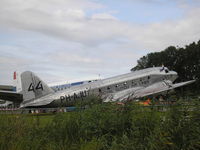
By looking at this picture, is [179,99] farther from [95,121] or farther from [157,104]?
[95,121]

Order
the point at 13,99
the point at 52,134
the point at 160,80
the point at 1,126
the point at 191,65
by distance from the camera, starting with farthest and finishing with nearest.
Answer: the point at 191,65 < the point at 160,80 < the point at 13,99 < the point at 52,134 < the point at 1,126

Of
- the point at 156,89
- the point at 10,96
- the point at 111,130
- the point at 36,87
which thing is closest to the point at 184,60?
the point at 156,89

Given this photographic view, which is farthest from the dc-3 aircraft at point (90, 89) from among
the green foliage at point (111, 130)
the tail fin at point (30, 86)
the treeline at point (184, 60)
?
the treeline at point (184, 60)

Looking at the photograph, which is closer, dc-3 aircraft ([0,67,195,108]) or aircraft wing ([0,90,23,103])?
aircraft wing ([0,90,23,103])

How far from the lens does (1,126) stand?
931 centimetres

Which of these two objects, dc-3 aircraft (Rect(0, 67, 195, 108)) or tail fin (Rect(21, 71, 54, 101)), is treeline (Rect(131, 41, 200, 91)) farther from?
tail fin (Rect(21, 71, 54, 101))

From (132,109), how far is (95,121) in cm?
140

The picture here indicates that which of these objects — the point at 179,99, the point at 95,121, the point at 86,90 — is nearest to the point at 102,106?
the point at 95,121

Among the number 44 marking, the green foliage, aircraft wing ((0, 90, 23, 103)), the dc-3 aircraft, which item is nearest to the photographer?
the green foliage

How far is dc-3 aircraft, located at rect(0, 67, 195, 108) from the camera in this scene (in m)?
37.3

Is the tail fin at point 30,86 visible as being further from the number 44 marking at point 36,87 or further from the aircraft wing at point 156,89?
the aircraft wing at point 156,89

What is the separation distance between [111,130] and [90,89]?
29.4m

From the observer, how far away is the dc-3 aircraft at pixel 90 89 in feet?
122

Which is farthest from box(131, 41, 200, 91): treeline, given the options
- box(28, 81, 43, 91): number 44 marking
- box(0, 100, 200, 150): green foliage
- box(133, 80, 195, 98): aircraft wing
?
box(0, 100, 200, 150): green foliage
